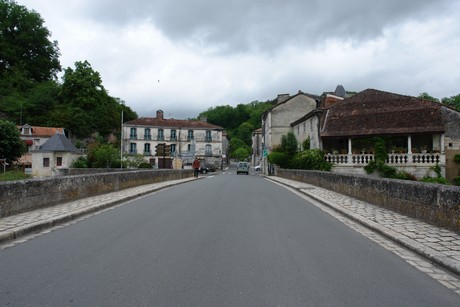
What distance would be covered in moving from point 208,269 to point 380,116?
1130 inches

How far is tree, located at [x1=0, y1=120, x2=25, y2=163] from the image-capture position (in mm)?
42719

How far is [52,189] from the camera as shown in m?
9.45

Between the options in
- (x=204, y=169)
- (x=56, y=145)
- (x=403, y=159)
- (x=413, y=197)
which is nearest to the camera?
(x=413, y=197)

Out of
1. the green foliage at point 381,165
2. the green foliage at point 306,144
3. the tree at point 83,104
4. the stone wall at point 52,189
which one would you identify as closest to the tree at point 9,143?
the tree at point 83,104

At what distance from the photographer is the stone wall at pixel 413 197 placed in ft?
21.3

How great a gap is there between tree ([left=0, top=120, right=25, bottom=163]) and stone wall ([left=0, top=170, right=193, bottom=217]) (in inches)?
1361

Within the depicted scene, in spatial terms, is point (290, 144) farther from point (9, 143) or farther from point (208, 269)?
point (208, 269)

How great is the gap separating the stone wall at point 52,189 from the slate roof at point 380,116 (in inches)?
788

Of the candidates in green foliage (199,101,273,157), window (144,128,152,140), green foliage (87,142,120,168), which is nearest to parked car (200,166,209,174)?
green foliage (87,142,120,168)

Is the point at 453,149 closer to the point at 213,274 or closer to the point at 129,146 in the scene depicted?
the point at 213,274

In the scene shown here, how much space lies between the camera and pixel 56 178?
9805 mm

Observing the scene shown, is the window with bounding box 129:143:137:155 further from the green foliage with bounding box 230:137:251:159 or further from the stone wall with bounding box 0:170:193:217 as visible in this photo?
the stone wall with bounding box 0:170:193:217

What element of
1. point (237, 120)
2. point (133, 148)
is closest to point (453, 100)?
point (133, 148)

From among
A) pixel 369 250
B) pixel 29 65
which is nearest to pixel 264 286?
pixel 369 250
